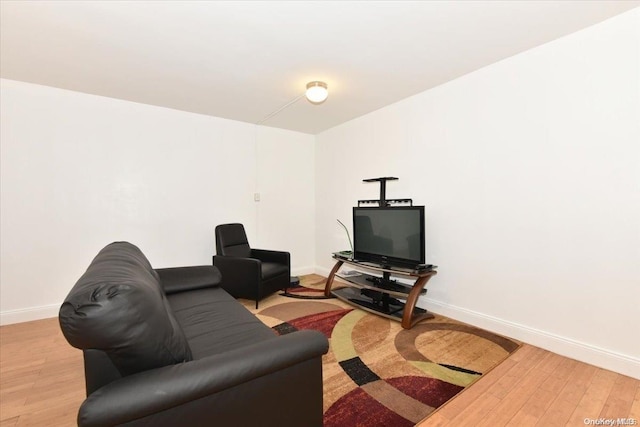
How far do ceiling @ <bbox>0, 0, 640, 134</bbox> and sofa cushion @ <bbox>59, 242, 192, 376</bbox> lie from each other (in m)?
1.87

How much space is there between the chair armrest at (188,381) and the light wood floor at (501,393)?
95 cm

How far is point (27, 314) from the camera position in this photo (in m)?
3.06

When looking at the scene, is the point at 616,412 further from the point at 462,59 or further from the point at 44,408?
the point at 44,408

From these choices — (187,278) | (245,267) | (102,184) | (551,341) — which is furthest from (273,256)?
(551,341)

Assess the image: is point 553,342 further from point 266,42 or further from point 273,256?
point 266,42

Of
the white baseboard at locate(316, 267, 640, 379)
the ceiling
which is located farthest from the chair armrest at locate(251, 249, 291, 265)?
the ceiling

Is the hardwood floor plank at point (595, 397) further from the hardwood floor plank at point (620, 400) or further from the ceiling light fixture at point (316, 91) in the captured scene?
the ceiling light fixture at point (316, 91)

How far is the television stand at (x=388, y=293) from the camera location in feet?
9.21

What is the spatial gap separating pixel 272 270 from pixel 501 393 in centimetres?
250

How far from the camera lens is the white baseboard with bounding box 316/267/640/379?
6.61 feet

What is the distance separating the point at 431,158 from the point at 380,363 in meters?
2.20

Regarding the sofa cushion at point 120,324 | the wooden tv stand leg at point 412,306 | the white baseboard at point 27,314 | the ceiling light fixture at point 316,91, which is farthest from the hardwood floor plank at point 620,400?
the white baseboard at point 27,314

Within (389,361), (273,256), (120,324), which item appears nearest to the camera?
(120,324)

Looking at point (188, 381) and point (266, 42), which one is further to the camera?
point (266, 42)
